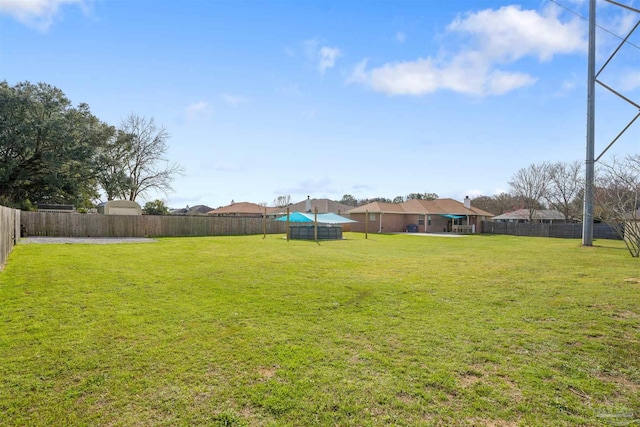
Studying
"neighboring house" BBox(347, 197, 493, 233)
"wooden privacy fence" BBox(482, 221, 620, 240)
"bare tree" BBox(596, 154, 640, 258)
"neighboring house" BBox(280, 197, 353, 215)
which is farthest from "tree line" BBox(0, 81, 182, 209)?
"wooden privacy fence" BBox(482, 221, 620, 240)

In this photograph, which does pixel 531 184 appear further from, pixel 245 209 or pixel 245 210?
pixel 245 209

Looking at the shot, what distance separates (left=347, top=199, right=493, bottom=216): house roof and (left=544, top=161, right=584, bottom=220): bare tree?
7.74m

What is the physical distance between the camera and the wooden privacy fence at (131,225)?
60.7ft

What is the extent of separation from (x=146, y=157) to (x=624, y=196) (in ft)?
121

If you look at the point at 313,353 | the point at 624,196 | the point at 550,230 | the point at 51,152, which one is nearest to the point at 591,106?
the point at 624,196

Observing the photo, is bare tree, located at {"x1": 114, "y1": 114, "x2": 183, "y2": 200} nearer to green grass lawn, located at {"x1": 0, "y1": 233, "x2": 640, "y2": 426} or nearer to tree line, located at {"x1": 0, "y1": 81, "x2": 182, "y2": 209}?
tree line, located at {"x1": 0, "y1": 81, "x2": 182, "y2": 209}

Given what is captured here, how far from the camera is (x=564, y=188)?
119ft

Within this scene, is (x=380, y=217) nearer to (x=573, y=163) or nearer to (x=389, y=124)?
(x=389, y=124)

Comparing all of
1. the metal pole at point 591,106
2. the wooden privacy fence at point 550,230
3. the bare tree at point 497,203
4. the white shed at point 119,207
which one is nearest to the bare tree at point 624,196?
the metal pole at point 591,106

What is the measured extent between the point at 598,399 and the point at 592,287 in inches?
215

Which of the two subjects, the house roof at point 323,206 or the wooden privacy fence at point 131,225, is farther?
the house roof at point 323,206

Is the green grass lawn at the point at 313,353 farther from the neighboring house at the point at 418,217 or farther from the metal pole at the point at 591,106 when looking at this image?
the neighboring house at the point at 418,217

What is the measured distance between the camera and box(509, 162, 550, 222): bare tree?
123 feet

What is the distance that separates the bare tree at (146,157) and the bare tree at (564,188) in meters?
39.6
